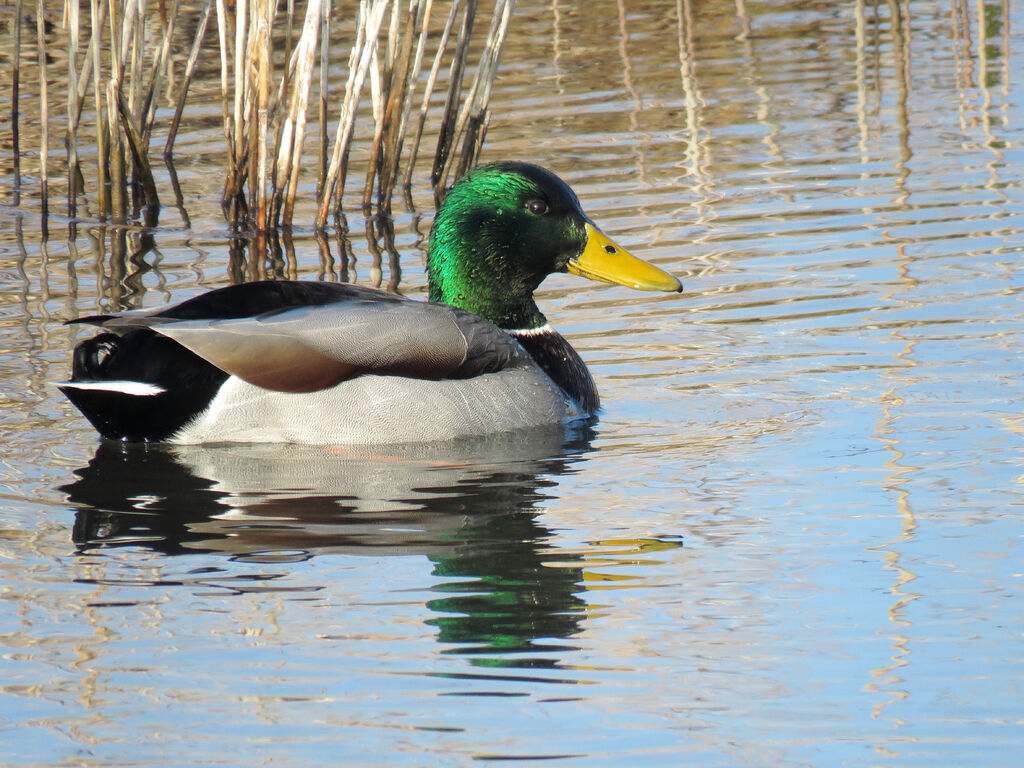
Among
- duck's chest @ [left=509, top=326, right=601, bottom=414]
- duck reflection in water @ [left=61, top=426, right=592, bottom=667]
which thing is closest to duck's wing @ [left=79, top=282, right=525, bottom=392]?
duck reflection in water @ [left=61, top=426, right=592, bottom=667]

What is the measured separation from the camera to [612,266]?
7.61 meters

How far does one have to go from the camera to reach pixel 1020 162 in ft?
36.2

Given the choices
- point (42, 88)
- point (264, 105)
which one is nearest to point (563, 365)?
point (264, 105)

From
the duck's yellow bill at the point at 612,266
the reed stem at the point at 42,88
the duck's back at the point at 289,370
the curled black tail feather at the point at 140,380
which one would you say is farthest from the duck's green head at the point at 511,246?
the reed stem at the point at 42,88

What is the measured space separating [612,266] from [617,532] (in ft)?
7.39

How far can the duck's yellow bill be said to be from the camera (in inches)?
296

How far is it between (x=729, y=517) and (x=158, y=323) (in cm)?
214

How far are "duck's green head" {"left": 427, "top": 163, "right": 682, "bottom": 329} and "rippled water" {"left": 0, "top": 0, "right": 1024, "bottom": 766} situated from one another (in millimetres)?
452

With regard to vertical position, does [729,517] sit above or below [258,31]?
below

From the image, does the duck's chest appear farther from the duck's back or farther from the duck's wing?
the duck's wing

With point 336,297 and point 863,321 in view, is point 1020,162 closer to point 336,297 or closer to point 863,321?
point 863,321

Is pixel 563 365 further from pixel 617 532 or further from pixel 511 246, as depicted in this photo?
pixel 617 532

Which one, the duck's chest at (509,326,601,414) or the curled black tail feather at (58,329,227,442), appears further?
the duck's chest at (509,326,601,414)

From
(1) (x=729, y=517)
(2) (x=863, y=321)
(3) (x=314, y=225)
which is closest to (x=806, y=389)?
(2) (x=863, y=321)
